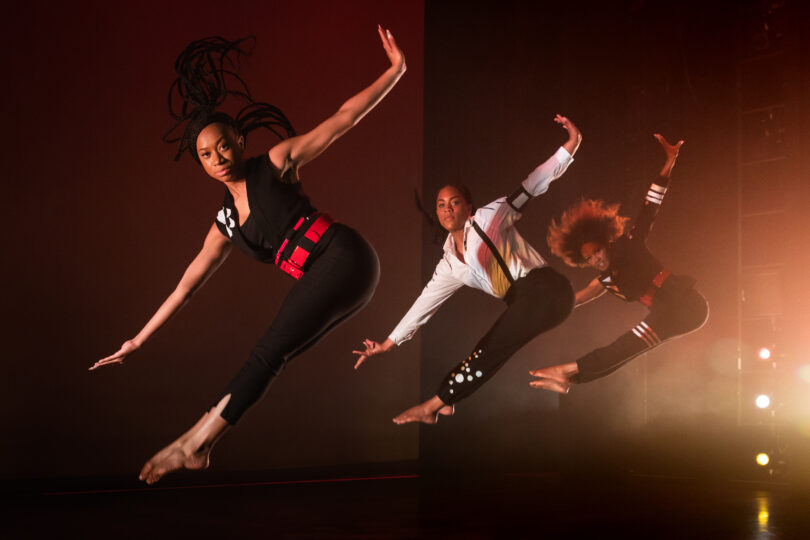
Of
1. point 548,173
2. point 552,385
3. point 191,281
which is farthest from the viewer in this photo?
point 552,385

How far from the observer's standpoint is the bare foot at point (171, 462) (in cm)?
391

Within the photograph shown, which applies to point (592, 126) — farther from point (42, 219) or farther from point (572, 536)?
point (42, 219)

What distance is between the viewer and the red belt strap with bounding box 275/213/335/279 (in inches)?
157

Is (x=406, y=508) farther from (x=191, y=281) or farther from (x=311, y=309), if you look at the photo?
(x=191, y=281)

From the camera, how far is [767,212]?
4766 mm

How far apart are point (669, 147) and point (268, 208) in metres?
2.52

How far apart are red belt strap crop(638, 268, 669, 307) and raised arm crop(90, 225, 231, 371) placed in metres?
2.42

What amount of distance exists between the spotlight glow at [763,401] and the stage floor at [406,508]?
0.45m

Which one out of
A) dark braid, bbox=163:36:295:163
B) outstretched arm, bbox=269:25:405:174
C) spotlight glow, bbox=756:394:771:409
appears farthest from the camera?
spotlight glow, bbox=756:394:771:409

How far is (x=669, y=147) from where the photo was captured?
501 cm

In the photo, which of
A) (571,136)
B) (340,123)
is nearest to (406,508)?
(340,123)

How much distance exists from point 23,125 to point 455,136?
8.63ft

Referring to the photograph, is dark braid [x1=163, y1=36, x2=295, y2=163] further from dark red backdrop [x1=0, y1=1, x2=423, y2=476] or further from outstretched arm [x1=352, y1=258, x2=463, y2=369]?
outstretched arm [x1=352, y1=258, x2=463, y2=369]

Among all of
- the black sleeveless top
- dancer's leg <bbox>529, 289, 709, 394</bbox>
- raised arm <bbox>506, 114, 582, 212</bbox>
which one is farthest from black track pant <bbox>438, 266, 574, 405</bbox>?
the black sleeveless top
